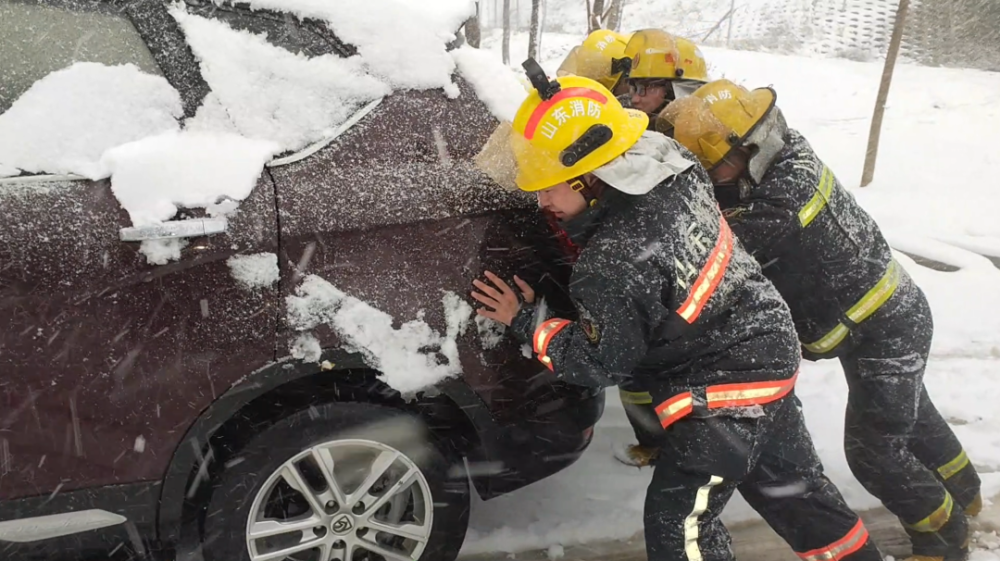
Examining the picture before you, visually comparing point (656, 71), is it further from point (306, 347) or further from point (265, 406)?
point (265, 406)

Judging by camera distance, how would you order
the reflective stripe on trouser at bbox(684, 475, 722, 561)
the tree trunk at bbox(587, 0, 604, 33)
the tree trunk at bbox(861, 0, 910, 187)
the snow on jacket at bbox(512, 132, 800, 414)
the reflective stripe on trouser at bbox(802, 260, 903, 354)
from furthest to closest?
the tree trunk at bbox(861, 0, 910, 187)
the tree trunk at bbox(587, 0, 604, 33)
the reflective stripe on trouser at bbox(802, 260, 903, 354)
the reflective stripe on trouser at bbox(684, 475, 722, 561)
the snow on jacket at bbox(512, 132, 800, 414)

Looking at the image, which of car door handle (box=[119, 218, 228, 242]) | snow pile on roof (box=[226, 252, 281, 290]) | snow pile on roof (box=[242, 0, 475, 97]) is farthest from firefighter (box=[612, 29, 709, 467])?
car door handle (box=[119, 218, 228, 242])

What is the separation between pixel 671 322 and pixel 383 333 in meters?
0.79

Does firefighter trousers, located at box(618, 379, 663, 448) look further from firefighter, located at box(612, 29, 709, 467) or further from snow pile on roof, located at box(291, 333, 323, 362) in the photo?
snow pile on roof, located at box(291, 333, 323, 362)

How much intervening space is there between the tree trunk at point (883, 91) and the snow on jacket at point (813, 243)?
6.14 meters

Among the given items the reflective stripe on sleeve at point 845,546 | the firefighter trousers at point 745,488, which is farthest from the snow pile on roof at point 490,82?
the reflective stripe on sleeve at point 845,546

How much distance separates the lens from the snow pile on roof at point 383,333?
192 centimetres

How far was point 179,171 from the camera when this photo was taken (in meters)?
1.80

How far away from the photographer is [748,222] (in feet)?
7.80

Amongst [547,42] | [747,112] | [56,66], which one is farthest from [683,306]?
[547,42]

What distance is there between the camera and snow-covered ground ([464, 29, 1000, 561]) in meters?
2.78

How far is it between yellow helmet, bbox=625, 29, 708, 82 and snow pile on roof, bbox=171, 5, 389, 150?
1.54 meters

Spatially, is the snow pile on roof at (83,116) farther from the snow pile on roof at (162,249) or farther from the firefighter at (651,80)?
the firefighter at (651,80)

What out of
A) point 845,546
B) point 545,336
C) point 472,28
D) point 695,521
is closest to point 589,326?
point 545,336
